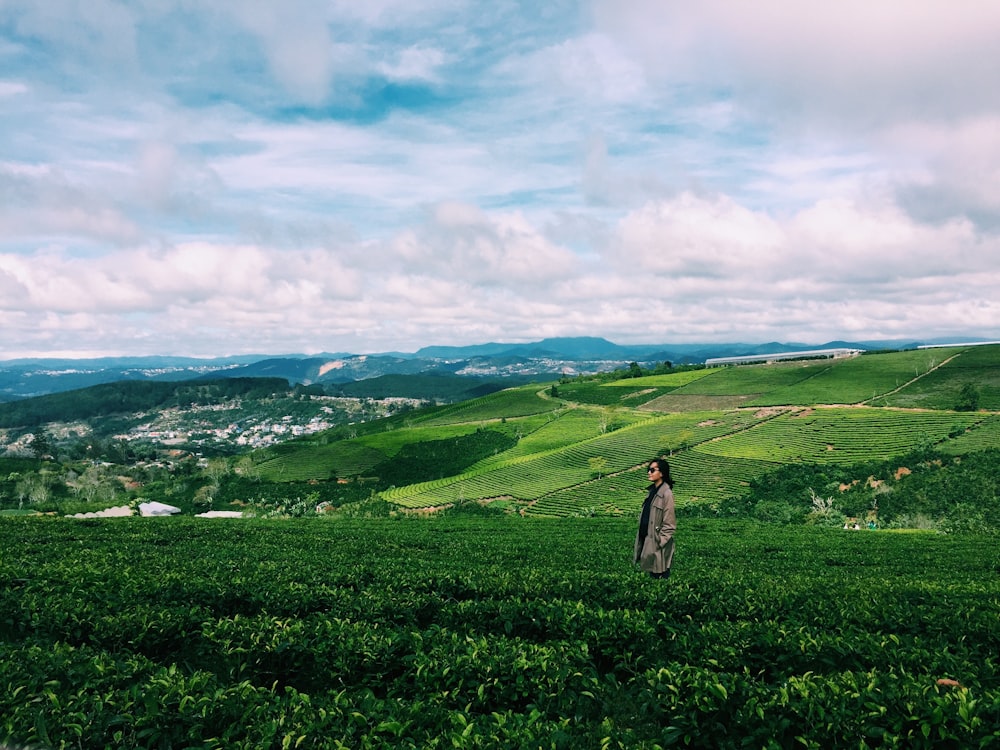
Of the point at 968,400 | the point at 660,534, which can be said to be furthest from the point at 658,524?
the point at 968,400

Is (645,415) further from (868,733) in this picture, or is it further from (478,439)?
(868,733)

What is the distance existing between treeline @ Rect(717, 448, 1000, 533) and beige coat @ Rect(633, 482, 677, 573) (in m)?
56.6

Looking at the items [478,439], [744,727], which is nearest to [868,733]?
[744,727]

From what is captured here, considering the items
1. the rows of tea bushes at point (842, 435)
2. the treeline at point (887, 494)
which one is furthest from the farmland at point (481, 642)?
the rows of tea bushes at point (842, 435)

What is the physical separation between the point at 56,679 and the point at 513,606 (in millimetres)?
6779

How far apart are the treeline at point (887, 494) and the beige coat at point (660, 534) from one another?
186 ft

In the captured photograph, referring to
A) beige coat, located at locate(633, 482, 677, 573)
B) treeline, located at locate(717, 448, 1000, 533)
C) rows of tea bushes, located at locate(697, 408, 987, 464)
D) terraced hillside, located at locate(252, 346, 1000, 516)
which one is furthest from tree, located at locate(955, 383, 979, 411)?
beige coat, located at locate(633, 482, 677, 573)

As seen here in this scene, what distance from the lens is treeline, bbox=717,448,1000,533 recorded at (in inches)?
2445

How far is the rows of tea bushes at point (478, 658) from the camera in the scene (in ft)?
18.7

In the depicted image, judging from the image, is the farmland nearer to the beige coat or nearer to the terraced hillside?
the beige coat

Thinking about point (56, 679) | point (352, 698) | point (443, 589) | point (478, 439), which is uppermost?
point (56, 679)

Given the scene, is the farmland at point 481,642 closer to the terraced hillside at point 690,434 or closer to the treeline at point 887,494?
the treeline at point 887,494

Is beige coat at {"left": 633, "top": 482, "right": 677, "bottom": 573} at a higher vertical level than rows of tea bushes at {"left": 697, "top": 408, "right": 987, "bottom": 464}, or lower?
higher

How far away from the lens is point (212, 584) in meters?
11.8
